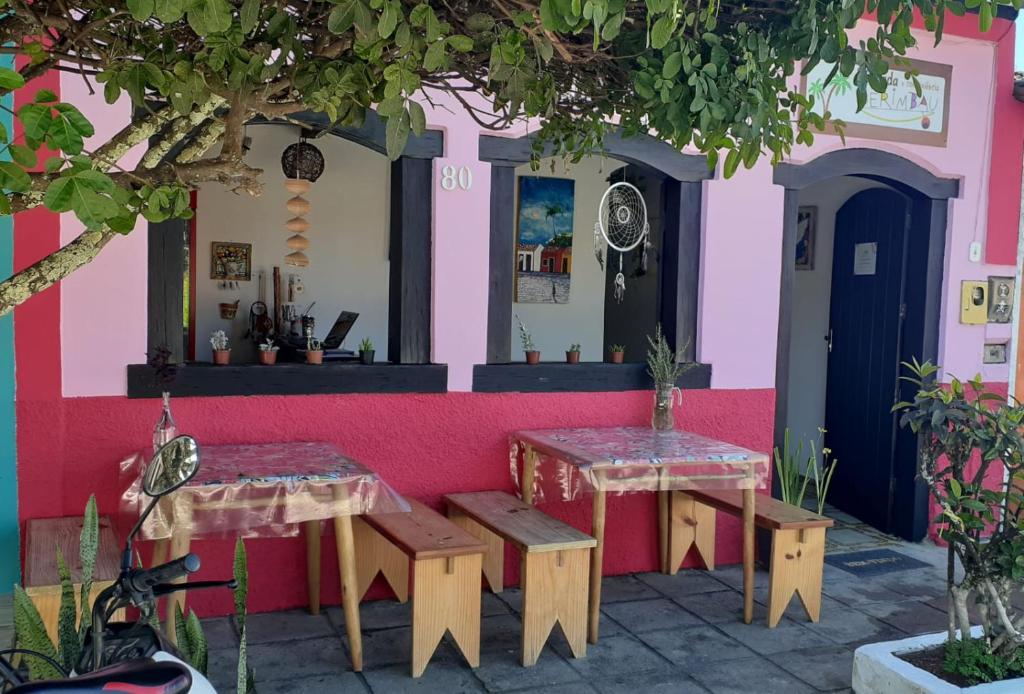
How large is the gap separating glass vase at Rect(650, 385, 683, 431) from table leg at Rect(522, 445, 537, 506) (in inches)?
30.3

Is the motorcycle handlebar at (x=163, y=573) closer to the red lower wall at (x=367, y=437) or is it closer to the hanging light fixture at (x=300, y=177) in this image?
the red lower wall at (x=367, y=437)

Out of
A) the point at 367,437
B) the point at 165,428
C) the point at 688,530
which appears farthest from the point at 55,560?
the point at 688,530

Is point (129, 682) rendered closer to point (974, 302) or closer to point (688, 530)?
point (688, 530)

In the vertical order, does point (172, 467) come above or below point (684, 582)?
above

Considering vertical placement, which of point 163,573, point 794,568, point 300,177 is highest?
point 300,177

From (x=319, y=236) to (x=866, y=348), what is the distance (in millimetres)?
4571

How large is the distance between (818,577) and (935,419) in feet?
4.76

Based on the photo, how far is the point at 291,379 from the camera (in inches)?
172

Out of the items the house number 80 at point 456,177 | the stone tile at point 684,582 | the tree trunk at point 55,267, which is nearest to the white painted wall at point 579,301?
the stone tile at point 684,582

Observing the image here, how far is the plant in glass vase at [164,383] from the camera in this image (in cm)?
381

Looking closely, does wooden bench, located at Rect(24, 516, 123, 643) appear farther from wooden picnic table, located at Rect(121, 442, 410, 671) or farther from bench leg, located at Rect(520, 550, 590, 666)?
bench leg, located at Rect(520, 550, 590, 666)

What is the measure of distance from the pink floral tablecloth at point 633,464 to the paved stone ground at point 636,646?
712 millimetres

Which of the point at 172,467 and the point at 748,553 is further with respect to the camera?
the point at 748,553

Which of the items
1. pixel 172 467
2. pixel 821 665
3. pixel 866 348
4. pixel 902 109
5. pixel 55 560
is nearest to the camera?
pixel 172 467
